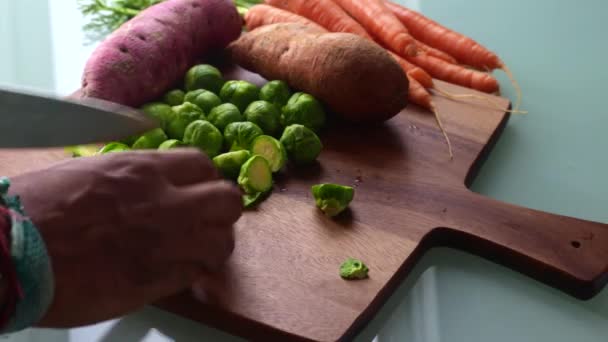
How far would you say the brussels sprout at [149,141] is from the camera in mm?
1715

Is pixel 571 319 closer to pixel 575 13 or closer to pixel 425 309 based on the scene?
pixel 425 309

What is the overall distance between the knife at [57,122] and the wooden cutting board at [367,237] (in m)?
0.41

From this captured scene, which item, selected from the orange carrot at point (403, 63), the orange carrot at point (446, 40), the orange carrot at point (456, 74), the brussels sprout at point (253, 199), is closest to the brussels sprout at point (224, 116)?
the brussels sprout at point (253, 199)

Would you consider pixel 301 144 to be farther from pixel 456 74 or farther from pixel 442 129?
pixel 456 74

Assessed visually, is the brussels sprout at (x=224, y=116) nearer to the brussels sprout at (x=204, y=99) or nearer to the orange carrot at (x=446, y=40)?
the brussels sprout at (x=204, y=99)

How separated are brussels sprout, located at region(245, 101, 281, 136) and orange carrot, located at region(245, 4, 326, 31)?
516 mm

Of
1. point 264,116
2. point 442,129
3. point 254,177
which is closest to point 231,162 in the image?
point 254,177

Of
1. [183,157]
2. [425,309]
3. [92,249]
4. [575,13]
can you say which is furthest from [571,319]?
[575,13]

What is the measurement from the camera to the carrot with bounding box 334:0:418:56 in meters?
2.19

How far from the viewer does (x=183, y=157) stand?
120 centimetres

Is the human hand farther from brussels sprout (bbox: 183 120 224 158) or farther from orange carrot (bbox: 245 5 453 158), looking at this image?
orange carrot (bbox: 245 5 453 158)

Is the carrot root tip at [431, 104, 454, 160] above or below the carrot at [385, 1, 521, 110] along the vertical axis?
below

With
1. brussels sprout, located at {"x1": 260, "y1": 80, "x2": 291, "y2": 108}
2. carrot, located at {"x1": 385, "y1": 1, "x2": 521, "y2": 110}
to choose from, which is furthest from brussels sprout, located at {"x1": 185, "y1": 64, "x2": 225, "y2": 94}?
carrot, located at {"x1": 385, "y1": 1, "x2": 521, "y2": 110}

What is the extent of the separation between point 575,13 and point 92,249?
6.40 feet
